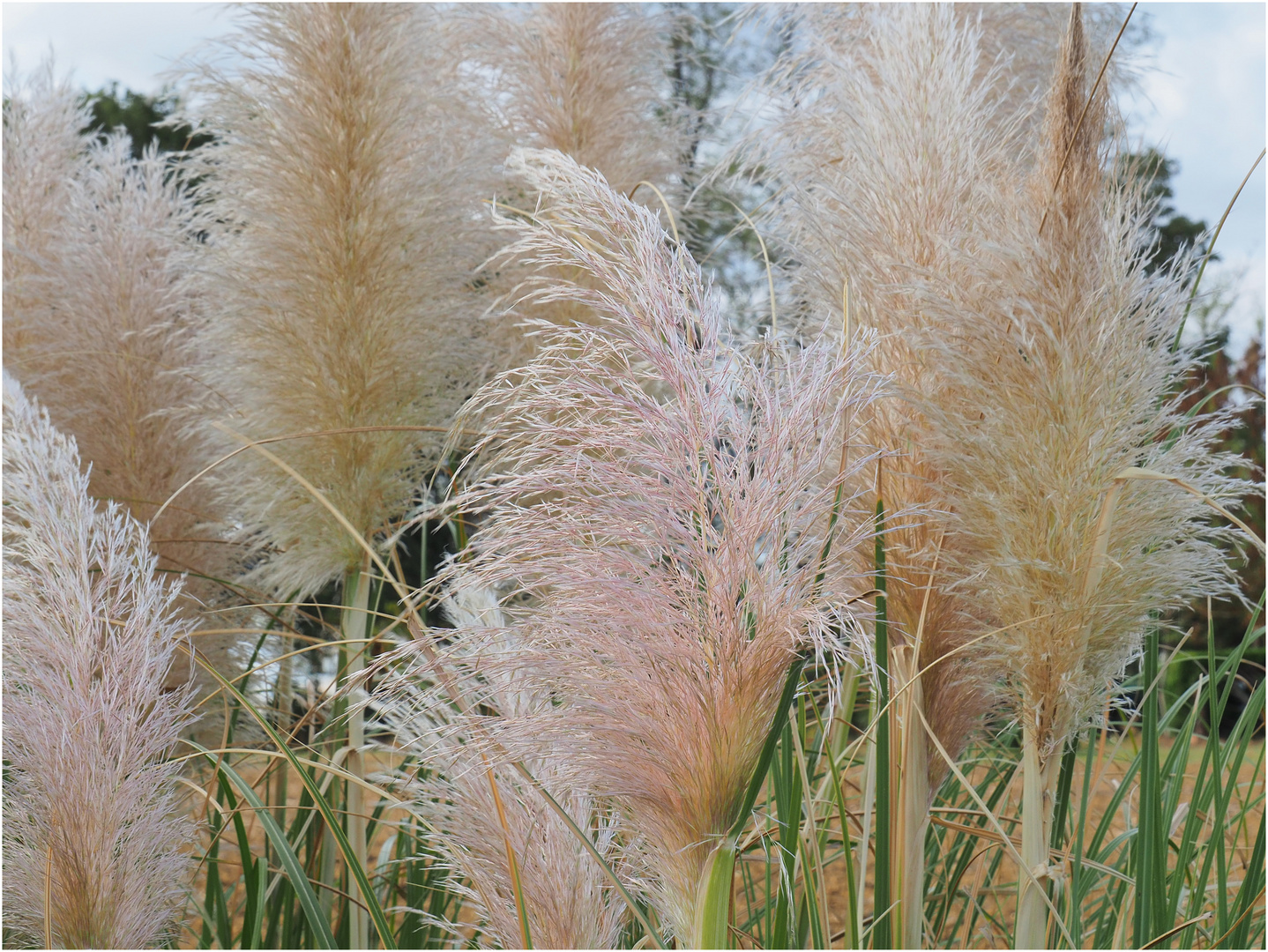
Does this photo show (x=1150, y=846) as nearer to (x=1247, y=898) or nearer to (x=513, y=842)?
(x=1247, y=898)

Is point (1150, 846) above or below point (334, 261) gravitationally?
below

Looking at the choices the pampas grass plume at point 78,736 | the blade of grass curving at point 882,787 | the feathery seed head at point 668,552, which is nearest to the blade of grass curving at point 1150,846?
the blade of grass curving at point 882,787

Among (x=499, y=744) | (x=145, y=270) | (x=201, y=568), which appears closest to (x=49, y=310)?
(x=145, y=270)

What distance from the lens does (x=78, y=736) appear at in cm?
146

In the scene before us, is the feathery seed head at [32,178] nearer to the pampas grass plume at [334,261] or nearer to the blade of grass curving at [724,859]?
the pampas grass plume at [334,261]

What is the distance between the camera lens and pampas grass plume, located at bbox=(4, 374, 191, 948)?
146 centimetres

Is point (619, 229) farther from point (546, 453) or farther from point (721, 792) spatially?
point (721, 792)

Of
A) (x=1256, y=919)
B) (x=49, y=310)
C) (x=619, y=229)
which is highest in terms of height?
(x=49, y=310)

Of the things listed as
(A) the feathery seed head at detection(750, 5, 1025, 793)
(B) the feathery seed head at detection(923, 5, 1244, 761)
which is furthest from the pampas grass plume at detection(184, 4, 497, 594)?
(B) the feathery seed head at detection(923, 5, 1244, 761)

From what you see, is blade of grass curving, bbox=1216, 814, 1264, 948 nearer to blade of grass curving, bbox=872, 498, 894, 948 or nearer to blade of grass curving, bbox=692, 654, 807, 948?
blade of grass curving, bbox=872, 498, 894, 948

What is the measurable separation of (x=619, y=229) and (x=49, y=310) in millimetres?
2258


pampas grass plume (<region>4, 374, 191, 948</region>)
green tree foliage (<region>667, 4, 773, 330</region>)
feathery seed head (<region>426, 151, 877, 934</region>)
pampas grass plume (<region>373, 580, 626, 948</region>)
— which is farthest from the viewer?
green tree foliage (<region>667, 4, 773, 330</region>)

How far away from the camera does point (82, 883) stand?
147 cm

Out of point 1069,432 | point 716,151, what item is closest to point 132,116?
point 716,151
